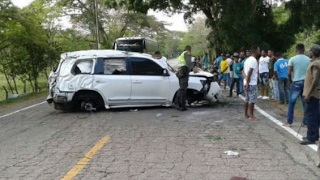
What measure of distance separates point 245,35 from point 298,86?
11946mm

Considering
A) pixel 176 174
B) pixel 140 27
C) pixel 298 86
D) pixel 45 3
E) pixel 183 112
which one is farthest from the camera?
pixel 140 27

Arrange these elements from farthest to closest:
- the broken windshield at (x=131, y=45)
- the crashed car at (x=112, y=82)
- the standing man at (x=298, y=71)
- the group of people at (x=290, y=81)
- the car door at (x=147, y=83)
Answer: the broken windshield at (x=131, y=45) → the car door at (x=147, y=83) → the crashed car at (x=112, y=82) → the standing man at (x=298, y=71) → the group of people at (x=290, y=81)

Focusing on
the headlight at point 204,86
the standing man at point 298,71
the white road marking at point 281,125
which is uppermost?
the standing man at point 298,71

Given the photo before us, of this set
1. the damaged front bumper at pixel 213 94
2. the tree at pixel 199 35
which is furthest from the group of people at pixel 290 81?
the tree at pixel 199 35

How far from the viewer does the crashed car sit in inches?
406

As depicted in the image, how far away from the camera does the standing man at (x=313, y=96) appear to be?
632 cm

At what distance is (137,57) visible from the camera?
420 inches

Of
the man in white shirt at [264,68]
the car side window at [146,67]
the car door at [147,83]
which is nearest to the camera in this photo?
the car door at [147,83]

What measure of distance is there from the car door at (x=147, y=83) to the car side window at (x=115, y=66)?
21 cm

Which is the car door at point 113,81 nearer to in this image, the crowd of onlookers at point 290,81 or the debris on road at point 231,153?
the crowd of onlookers at point 290,81

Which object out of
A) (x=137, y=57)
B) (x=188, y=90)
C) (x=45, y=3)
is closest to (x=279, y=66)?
(x=188, y=90)

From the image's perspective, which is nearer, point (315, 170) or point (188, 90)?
point (315, 170)

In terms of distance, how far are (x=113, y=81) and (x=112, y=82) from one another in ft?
0.14

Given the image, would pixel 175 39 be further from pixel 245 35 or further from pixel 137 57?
pixel 137 57
